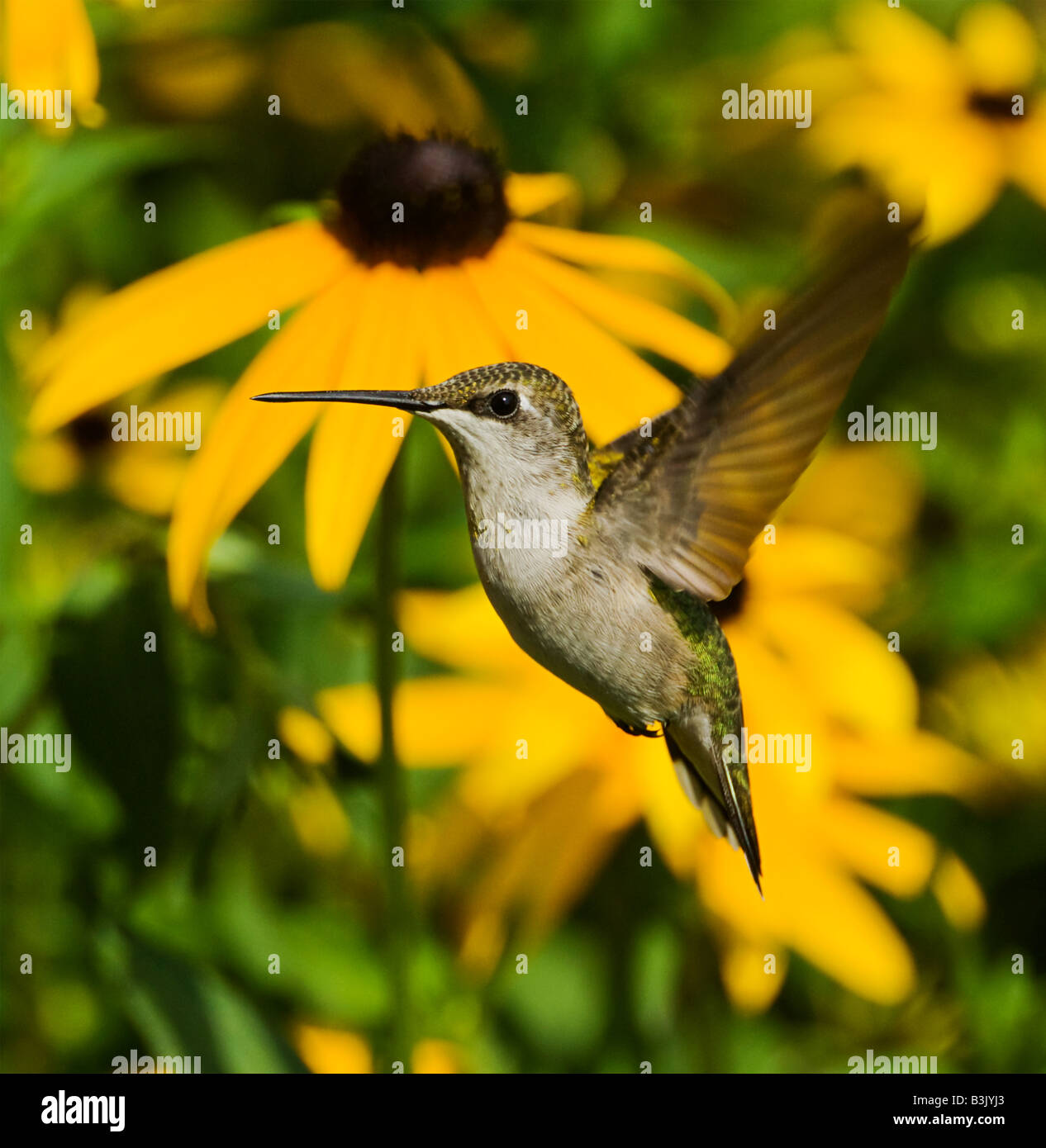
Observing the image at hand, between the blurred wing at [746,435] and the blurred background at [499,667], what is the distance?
0.76 feet

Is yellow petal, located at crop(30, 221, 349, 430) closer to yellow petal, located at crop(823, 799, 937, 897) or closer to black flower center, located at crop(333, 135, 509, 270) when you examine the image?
black flower center, located at crop(333, 135, 509, 270)

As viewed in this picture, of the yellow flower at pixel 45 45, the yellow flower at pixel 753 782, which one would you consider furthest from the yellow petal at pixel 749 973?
the yellow flower at pixel 45 45

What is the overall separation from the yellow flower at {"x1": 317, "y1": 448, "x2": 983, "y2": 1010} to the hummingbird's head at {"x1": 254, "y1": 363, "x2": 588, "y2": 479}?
1.29 feet

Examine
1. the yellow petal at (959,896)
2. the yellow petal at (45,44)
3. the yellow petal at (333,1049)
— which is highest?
the yellow petal at (45,44)

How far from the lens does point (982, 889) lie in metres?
0.93

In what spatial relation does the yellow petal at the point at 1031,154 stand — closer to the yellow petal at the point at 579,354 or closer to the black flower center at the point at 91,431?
the yellow petal at the point at 579,354

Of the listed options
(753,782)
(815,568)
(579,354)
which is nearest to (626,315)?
(579,354)

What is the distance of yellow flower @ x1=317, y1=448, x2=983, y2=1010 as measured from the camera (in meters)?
0.82

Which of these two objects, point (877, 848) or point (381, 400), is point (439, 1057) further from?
point (381, 400)

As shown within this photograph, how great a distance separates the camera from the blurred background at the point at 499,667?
28.0 inches

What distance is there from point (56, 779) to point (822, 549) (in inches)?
20.0

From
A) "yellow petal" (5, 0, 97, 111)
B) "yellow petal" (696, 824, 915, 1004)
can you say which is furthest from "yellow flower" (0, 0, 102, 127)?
"yellow petal" (696, 824, 915, 1004)
